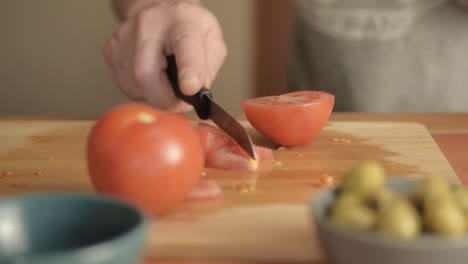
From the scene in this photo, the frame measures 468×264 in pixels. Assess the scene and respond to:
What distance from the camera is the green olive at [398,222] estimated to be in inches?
27.2

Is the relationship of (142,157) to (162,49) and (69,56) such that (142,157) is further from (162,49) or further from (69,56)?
(69,56)

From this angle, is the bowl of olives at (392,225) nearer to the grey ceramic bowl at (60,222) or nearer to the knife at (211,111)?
the grey ceramic bowl at (60,222)

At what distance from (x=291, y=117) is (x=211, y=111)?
0.15 m

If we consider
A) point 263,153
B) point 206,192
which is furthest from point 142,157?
point 263,153

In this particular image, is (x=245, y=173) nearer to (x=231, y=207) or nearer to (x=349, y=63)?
(x=231, y=207)

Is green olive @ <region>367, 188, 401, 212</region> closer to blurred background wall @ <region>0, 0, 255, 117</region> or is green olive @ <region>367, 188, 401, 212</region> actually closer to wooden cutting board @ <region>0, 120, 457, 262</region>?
wooden cutting board @ <region>0, 120, 457, 262</region>

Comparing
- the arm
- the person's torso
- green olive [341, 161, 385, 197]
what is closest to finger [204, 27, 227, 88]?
the arm

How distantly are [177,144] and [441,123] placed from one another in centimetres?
83

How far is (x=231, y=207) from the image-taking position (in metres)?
0.99

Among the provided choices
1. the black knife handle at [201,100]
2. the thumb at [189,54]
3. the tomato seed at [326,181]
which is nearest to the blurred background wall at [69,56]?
the thumb at [189,54]

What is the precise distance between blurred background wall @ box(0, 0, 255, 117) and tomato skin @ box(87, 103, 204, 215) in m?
1.73

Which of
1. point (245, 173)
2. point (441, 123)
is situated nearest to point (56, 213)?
point (245, 173)

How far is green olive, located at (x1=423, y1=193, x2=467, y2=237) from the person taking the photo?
696 millimetres

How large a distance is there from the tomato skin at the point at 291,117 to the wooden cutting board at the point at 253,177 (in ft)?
0.08
